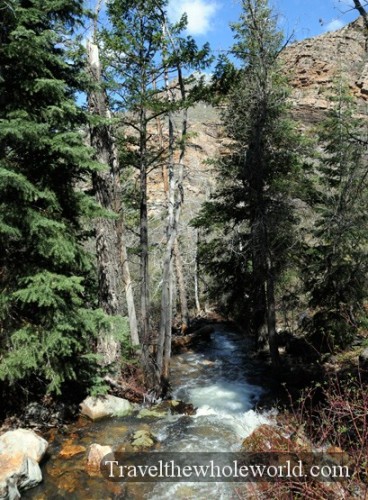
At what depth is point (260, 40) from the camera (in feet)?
35.2

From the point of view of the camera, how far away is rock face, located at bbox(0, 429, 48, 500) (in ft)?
16.5

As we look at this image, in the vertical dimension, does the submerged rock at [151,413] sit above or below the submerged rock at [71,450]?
below

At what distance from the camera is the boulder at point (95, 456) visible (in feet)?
19.2

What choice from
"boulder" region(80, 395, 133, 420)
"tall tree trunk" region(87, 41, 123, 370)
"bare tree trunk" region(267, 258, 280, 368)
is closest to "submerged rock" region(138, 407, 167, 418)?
"boulder" region(80, 395, 133, 420)

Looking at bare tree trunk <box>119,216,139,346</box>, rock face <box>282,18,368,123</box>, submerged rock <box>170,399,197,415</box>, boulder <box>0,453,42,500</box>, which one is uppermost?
rock face <box>282,18,368,123</box>

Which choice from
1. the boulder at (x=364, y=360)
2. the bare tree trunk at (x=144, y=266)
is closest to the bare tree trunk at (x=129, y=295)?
the bare tree trunk at (x=144, y=266)

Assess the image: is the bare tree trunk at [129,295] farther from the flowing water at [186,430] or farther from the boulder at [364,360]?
the boulder at [364,360]

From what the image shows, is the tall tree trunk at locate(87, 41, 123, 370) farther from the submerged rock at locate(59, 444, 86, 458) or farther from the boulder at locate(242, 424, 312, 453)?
the boulder at locate(242, 424, 312, 453)

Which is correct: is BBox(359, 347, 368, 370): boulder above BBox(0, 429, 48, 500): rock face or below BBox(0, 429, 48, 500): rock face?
above

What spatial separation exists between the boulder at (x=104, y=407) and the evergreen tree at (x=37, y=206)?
1199mm

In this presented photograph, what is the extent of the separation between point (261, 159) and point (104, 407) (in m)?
8.19

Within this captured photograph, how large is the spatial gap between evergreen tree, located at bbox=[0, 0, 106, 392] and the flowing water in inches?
55.1

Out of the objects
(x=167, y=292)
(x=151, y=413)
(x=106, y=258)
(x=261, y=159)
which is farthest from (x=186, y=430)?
(x=261, y=159)

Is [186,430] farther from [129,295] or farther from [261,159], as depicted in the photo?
[261,159]
